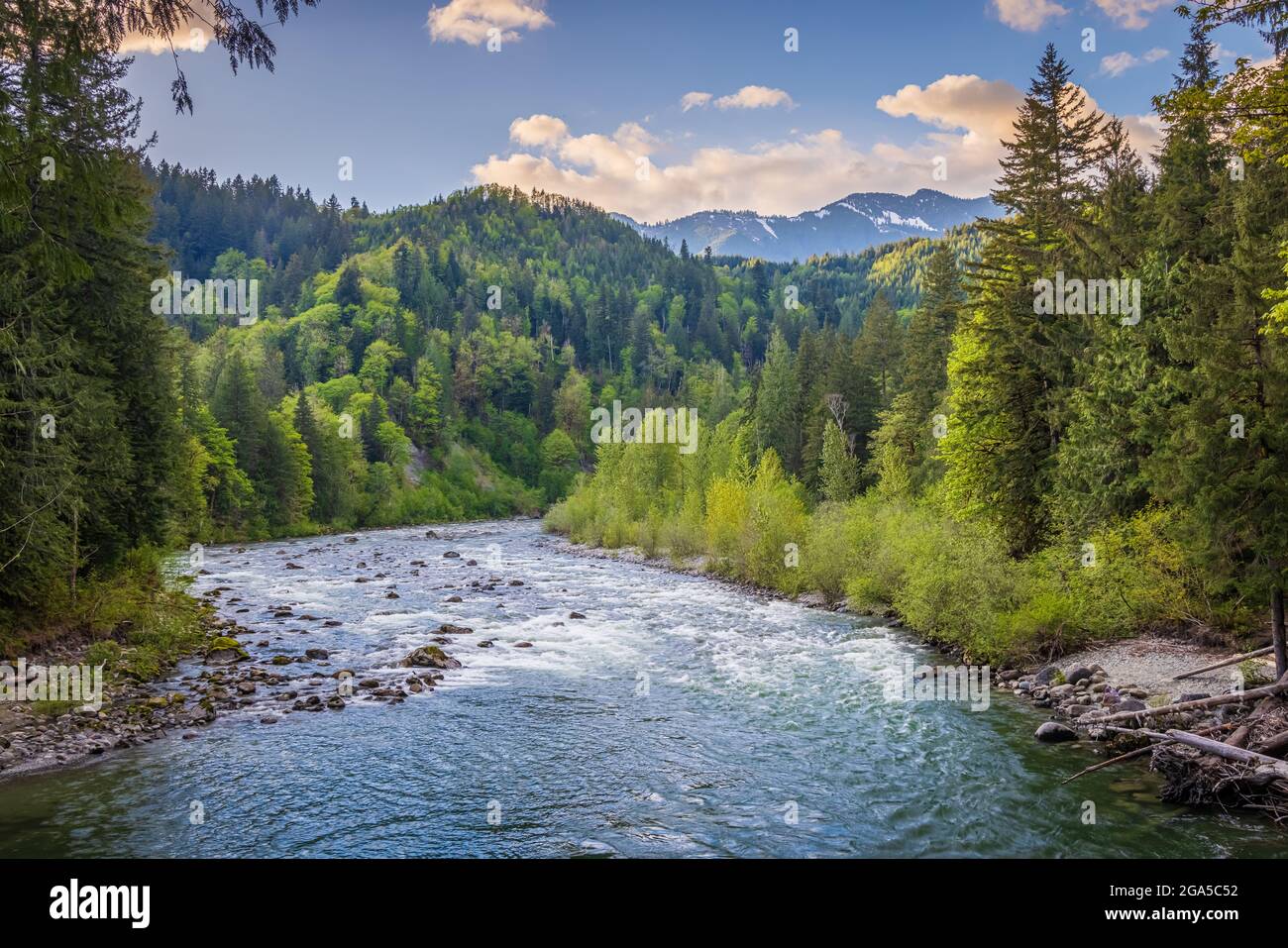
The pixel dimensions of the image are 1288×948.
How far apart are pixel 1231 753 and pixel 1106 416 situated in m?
13.5

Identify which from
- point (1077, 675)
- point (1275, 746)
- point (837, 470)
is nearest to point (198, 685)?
point (1077, 675)

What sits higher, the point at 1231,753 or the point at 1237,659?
the point at 1237,659

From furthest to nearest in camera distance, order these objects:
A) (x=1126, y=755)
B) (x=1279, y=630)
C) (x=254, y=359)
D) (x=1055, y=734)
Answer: (x=254, y=359)
(x=1055, y=734)
(x=1279, y=630)
(x=1126, y=755)

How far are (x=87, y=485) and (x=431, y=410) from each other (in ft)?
345

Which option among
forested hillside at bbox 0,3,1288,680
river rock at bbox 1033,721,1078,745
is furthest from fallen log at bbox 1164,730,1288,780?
forested hillside at bbox 0,3,1288,680

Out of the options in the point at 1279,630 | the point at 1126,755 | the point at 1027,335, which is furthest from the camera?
the point at 1027,335

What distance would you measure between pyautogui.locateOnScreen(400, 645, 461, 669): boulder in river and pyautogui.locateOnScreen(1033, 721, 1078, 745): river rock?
15.5 m

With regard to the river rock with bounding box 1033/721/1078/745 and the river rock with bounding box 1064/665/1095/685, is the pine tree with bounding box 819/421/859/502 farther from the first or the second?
the river rock with bounding box 1033/721/1078/745

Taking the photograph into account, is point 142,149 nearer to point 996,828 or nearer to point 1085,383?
point 996,828

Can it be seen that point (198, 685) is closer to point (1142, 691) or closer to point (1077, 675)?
point (1077, 675)

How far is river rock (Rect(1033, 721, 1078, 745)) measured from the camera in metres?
15.8

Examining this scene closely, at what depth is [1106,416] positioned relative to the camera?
23.2 m
